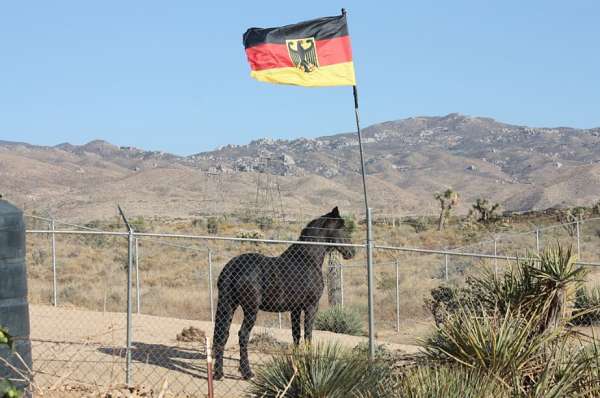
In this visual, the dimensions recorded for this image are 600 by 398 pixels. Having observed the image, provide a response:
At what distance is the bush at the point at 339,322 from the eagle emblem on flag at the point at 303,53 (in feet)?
25.3

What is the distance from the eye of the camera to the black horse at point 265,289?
505 inches

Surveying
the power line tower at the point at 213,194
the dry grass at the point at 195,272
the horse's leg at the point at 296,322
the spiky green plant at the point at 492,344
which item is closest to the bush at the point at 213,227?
the dry grass at the point at 195,272

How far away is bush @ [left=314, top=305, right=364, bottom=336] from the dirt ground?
1311 mm

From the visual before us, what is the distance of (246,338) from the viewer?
42.3ft

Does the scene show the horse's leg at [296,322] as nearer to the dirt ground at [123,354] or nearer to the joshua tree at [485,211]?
the dirt ground at [123,354]

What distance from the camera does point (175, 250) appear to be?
129 feet

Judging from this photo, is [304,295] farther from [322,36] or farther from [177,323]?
[177,323]

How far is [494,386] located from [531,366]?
849 mm

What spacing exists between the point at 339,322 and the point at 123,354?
656cm

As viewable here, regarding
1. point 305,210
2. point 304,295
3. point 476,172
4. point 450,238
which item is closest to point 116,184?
point 305,210

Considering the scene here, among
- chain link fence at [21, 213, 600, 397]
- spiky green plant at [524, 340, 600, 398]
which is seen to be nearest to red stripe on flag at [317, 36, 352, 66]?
chain link fence at [21, 213, 600, 397]

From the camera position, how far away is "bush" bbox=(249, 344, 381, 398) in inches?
348

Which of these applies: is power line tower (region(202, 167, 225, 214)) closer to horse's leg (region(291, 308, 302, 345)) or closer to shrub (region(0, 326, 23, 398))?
horse's leg (region(291, 308, 302, 345))

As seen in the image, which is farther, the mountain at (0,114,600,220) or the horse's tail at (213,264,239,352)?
the mountain at (0,114,600,220)
